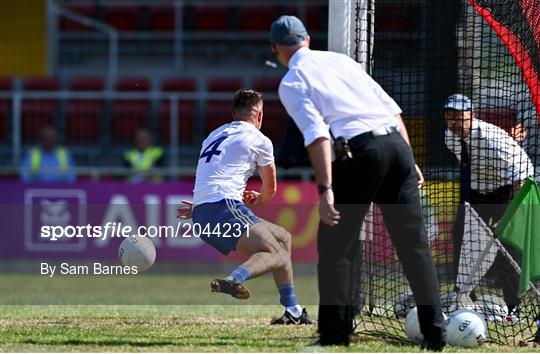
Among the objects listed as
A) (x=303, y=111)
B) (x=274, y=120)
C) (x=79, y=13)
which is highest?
(x=79, y=13)

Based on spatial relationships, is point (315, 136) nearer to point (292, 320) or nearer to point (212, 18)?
point (292, 320)

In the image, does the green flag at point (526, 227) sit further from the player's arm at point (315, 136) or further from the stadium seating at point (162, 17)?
the stadium seating at point (162, 17)

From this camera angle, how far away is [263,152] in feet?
35.1

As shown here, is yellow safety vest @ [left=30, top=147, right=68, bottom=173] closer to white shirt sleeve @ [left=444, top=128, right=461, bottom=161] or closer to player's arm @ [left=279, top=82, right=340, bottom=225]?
white shirt sleeve @ [left=444, top=128, right=461, bottom=161]

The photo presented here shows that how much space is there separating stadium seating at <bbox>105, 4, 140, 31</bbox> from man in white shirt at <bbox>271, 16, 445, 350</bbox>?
61.5 feet

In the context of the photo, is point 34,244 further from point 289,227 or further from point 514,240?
point 514,240

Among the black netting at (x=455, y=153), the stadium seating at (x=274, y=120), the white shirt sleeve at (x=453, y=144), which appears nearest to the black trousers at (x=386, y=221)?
the black netting at (x=455, y=153)

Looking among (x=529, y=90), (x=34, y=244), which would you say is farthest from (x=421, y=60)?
(x=34, y=244)

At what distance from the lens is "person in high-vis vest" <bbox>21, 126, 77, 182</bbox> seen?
833 inches

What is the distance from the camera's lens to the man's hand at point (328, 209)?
833 cm

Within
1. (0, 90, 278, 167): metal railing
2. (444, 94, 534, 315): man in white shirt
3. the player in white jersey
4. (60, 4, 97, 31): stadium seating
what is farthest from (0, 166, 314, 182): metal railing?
the player in white jersey

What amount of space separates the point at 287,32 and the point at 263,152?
2104mm

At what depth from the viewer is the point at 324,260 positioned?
8742 mm

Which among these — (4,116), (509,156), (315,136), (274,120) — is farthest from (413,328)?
(4,116)
